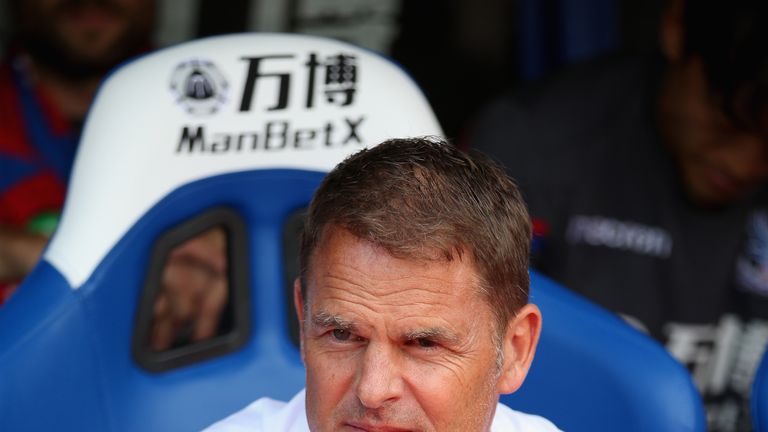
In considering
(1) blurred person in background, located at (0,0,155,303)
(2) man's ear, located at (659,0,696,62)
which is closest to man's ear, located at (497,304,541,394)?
(2) man's ear, located at (659,0,696,62)

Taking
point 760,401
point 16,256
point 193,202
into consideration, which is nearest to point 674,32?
point 760,401

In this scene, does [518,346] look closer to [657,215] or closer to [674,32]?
[657,215]

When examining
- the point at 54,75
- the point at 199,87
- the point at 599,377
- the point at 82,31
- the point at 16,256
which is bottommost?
the point at 16,256

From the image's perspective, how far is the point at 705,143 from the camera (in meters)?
2.19

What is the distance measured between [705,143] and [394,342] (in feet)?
3.72

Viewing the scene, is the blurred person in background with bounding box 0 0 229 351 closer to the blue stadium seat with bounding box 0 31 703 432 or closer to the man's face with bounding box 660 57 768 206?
the blue stadium seat with bounding box 0 31 703 432

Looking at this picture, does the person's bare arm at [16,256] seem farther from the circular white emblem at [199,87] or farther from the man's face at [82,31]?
the circular white emblem at [199,87]

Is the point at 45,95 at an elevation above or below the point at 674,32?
below

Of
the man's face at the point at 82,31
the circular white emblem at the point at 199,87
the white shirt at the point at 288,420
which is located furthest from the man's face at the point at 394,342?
the man's face at the point at 82,31

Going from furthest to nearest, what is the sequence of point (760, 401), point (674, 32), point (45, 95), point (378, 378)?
point (45, 95) < point (674, 32) < point (760, 401) < point (378, 378)

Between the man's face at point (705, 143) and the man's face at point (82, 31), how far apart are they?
1.22m

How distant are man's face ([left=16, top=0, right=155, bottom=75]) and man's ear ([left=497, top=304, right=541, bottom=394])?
1624 millimetres

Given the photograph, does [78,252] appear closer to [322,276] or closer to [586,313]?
[322,276]

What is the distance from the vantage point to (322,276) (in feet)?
4.27
